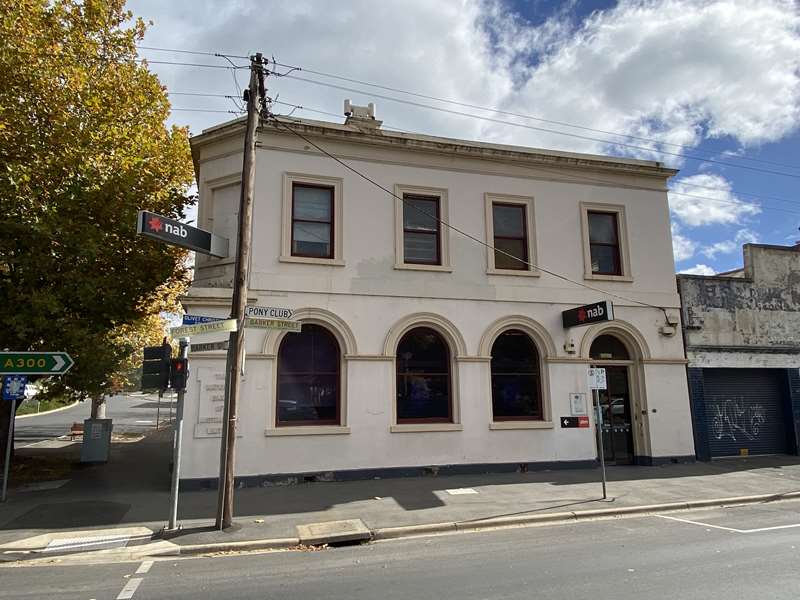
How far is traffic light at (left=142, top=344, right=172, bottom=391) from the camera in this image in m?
8.57

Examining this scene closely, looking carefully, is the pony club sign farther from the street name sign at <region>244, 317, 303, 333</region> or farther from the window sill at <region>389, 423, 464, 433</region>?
the street name sign at <region>244, 317, 303, 333</region>

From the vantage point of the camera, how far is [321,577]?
20.6 ft

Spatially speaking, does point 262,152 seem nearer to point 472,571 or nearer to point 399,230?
point 399,230

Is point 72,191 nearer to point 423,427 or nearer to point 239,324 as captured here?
point 239,324

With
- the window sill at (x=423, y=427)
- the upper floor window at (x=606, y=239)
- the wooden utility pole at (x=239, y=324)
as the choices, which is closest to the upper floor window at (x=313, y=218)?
the wooden utility pole at (x=239, y=324)

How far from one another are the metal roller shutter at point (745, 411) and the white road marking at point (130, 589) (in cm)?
1453

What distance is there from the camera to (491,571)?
20.7ft

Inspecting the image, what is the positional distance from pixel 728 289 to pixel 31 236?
18097mm

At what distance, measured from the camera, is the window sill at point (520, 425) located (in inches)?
526

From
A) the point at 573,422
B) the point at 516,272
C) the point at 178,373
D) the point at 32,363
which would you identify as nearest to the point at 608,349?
the point at 516,272

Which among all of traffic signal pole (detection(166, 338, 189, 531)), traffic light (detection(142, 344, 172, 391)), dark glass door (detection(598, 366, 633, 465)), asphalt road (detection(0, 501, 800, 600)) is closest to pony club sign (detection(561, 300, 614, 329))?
dark glass door (detection(598, 366, 633, 465))

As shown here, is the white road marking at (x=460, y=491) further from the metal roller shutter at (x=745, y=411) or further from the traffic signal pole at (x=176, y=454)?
the metal roller shutter at (x=745, y=411)

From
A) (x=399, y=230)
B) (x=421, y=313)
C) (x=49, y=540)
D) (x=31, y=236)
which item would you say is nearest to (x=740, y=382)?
(x=421, y=313)

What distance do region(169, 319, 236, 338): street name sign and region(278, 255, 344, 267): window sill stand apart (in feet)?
13.9
